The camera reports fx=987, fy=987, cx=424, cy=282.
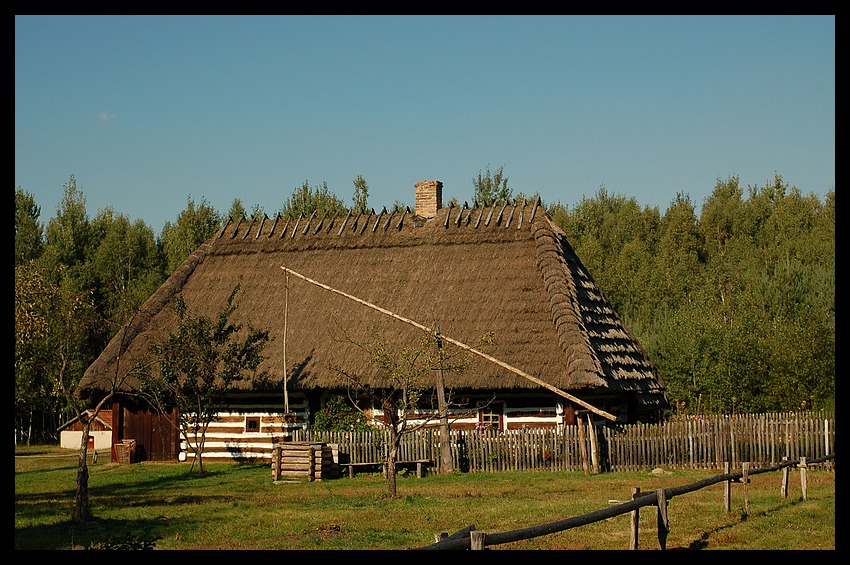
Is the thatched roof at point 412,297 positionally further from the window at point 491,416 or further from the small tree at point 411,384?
the window at point 491,416

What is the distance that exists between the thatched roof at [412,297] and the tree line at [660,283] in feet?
9.39

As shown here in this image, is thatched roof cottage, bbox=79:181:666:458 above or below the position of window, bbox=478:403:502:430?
above

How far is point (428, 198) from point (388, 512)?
17.0 metres

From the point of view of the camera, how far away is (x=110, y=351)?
2917cm

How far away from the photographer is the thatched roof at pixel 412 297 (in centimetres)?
2453

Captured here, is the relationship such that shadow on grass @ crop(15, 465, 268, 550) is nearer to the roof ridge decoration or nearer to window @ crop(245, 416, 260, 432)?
window @ crop(245, 416, 260, 432)

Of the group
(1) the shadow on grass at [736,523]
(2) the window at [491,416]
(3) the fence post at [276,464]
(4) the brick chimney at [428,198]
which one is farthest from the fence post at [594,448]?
(4) the brick chimney at [428,198]

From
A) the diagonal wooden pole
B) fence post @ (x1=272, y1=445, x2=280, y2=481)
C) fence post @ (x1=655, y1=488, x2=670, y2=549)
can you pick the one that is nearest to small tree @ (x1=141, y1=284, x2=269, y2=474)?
fence post @ (x1=272, y1=445, x2=280, y2=481)

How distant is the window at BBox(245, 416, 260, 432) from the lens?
1081 inches

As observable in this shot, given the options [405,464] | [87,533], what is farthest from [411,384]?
[87,533]

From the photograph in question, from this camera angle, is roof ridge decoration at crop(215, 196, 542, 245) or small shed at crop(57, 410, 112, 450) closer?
roof ridge decoration at crop(215, 196, 542, 245)

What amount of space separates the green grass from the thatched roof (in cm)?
347
